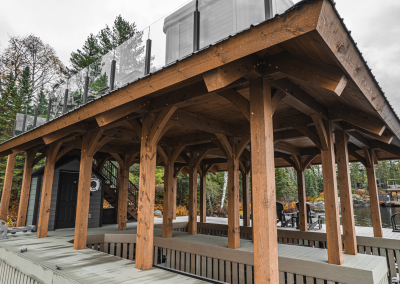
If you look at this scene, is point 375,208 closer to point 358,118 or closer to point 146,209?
point 358,118

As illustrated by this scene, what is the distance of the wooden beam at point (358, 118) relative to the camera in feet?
12.5

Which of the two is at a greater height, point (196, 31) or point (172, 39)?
point (172, 39)

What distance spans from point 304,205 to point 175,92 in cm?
620

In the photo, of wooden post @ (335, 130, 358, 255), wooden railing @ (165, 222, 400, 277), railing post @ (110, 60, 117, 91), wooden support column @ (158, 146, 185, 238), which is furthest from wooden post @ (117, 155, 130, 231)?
wooden post @ (335, 130, 358, 255)

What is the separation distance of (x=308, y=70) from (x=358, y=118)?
226 cm

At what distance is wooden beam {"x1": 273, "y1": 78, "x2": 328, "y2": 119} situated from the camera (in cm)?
295

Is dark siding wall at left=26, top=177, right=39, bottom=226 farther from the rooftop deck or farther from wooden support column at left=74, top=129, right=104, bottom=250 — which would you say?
wooden support column at left=74, top=129, right=104, bottom=250

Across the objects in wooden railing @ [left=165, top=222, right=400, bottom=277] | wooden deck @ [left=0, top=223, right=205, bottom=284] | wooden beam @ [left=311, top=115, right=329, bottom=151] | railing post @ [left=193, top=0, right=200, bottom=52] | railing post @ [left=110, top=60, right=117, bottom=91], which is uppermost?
railing post @ [left=110, top=60, right=117, bottom=91]

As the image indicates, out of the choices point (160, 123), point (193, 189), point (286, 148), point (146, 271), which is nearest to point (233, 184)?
point (160, 123)

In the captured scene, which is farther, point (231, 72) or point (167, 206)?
point (167, 206)

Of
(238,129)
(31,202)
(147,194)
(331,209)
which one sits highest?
(238,129)

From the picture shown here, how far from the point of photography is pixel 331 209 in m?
3.94

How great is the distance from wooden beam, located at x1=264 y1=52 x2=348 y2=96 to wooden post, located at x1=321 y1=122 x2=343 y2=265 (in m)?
2.14

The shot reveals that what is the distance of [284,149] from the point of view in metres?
Answer: 7.18
